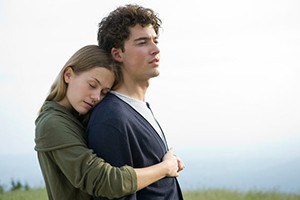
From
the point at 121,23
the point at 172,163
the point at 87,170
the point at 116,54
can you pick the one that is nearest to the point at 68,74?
the point at 116,54

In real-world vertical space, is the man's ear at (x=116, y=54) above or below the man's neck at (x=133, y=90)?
above

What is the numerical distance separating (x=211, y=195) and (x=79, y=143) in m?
3.88

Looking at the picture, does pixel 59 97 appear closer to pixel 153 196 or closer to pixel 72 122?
pixel 72 122

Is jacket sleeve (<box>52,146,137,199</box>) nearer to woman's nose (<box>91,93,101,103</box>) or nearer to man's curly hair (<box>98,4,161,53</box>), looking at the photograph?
woman's nose (<box>91,93,101,103</box>)

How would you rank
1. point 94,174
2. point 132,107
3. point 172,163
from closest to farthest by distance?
point 94,174, point 172,163, point 132,107

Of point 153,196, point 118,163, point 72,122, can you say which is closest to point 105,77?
point 72,122

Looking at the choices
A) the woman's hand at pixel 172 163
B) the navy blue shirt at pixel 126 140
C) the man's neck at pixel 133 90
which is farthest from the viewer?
the man's neck at pixel 133 90

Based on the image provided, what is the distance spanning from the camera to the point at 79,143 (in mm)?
2666

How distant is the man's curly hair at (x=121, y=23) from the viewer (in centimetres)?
308

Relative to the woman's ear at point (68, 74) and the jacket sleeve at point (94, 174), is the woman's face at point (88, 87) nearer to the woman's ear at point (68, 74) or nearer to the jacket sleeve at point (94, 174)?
the woman's ear at point (68, 74)

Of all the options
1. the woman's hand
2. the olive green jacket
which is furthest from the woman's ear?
the woman's hand

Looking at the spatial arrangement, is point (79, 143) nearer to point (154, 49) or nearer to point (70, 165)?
point (70, 165)

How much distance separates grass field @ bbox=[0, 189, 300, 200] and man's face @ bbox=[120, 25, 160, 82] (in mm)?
3409

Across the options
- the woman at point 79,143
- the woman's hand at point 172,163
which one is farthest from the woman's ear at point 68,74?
the woman's hand at point 172,163
